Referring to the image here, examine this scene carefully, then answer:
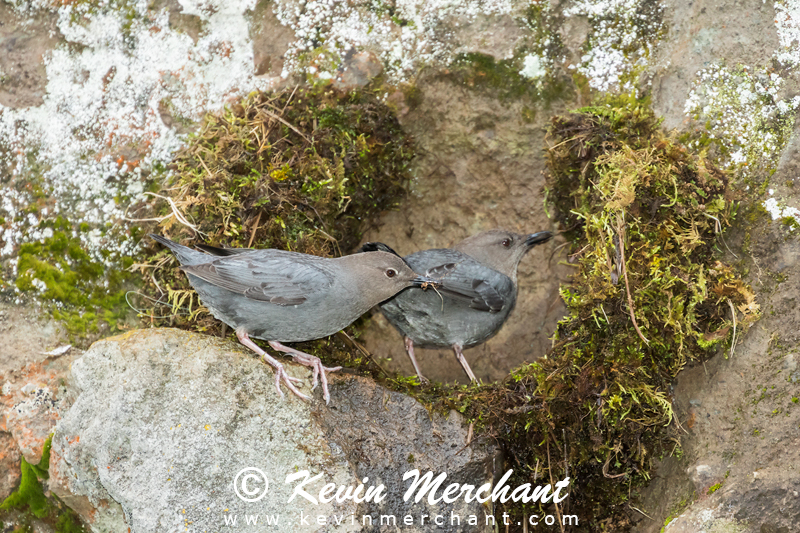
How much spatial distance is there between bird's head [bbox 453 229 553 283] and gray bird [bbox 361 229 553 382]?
0.03 m

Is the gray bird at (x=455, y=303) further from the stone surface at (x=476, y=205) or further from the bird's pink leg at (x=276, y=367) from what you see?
the bird's pink leg at (x=276, y=367)

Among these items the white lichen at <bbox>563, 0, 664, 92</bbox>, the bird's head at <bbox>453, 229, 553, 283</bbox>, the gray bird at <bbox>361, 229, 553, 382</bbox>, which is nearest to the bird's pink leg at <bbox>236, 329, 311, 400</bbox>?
the gray bird at <bbox>361, 229, 553, 382</bbox>

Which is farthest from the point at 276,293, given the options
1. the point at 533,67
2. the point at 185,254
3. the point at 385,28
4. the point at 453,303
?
the point at 533,67

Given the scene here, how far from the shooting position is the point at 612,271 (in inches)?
193

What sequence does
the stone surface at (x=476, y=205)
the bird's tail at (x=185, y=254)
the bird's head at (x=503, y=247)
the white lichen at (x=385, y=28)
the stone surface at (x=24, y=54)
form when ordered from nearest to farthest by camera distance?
the bird's tail at (x=185, y=254) → the stone surface at (x=24, y=54) → the white lichen at (x=385, y=28) → the stone surface at (x=476, y=205) → the bird's head at (x=503, y=247)

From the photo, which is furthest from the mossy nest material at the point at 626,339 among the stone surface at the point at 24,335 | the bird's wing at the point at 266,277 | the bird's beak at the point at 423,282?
the stone surface at the point at 24,335

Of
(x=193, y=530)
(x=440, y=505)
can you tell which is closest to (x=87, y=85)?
(x=193, y=530)

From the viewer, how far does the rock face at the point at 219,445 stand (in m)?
4.10

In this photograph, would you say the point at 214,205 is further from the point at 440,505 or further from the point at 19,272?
the point at 440,505

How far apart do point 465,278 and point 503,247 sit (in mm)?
671

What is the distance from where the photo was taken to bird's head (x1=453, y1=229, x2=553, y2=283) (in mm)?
6148

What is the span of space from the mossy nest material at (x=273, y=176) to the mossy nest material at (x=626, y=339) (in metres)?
2.03

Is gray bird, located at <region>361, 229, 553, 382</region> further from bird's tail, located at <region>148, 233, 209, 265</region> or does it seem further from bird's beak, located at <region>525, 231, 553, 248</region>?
bird's tail, located at <region>148, 233, 209, 265</region>

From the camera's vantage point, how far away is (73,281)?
534cm
